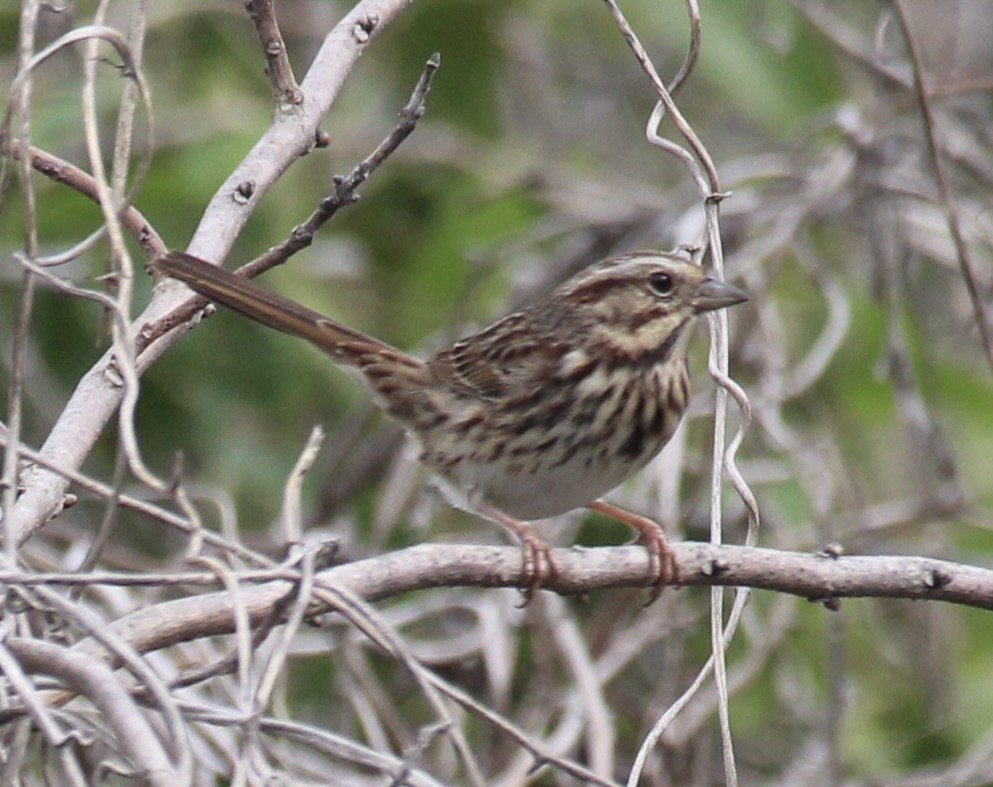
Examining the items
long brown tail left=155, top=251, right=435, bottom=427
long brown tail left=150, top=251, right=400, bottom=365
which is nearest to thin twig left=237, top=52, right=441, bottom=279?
long brown tail left=150, top=251, right=400, bottom=365

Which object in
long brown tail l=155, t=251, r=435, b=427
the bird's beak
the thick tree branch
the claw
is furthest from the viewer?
long brown tail l=155, t=251, r=435, b=427

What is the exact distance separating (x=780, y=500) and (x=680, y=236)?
0.62m

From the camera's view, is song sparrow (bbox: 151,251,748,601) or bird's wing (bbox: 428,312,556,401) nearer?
song sparrow (bbox: 151,251,748,601)

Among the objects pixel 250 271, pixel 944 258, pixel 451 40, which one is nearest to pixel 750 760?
pixel 944 258

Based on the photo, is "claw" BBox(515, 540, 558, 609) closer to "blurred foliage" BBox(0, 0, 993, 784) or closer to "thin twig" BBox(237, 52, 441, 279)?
"thin twig" BBox(237, 52, 441, 279)

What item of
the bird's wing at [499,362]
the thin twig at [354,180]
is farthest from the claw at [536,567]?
the bird's wing at [499,362]

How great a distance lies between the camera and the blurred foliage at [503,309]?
396 centimetres

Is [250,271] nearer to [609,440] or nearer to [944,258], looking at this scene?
[609,440]

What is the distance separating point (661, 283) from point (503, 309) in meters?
1.19

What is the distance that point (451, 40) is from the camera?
15.8 feet

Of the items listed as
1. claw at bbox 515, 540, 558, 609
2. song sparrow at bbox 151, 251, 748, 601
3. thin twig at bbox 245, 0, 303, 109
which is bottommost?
claw at bbox 515, 540, 558, 609

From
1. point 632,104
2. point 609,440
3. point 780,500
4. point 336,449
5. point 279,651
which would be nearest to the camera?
point 279,651

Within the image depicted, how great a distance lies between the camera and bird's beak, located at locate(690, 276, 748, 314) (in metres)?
2.90

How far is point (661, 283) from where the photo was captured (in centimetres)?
333
